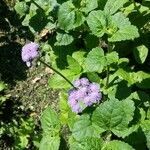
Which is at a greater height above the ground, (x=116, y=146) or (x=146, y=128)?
(x=116, y=146)

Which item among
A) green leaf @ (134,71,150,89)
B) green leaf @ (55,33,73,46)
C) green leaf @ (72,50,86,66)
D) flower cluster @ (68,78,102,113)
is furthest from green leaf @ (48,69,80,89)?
flower cluster @ (68,78,102,113)

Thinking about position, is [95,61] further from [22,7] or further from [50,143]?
[22,7]

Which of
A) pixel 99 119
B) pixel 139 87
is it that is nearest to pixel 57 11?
pixel 139 87

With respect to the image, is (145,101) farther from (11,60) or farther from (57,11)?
(11,60)

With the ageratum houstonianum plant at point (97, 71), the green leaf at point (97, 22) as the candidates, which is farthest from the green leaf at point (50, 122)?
the green leaf at point (97, 22)

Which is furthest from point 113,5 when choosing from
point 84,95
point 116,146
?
point 116,146
